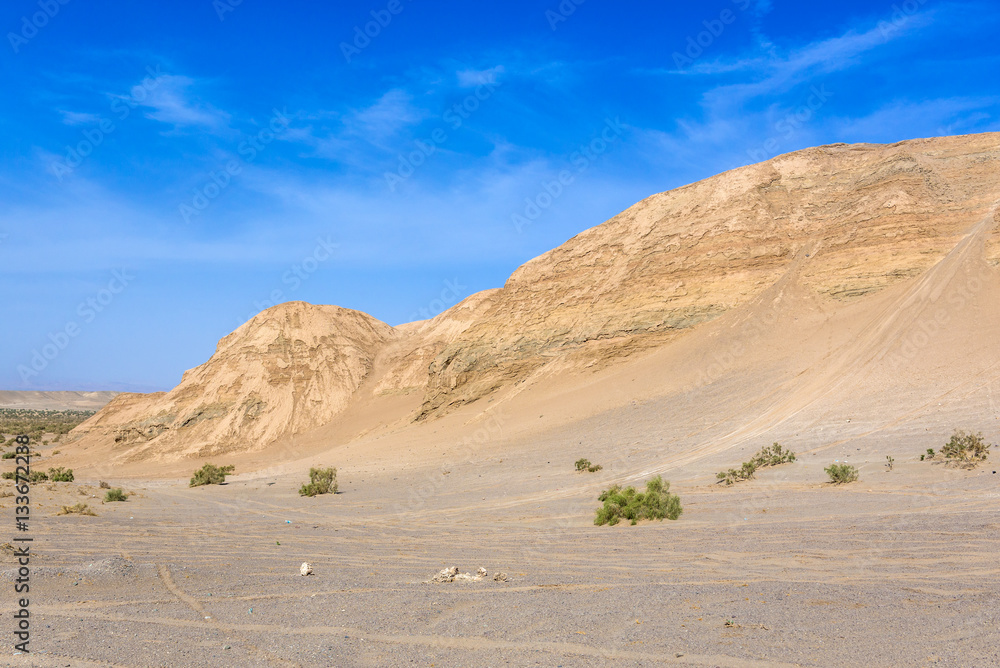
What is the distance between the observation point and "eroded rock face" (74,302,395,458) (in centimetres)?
4100

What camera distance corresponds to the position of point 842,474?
1515 cm

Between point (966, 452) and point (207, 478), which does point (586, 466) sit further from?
point (207, 478)

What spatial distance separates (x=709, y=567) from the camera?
337 inches

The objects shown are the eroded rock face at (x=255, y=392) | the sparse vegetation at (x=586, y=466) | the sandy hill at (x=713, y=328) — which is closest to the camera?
the sparse vegetation at (x=586, y=466)

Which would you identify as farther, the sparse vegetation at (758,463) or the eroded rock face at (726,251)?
the eroded rock face at (726,251)

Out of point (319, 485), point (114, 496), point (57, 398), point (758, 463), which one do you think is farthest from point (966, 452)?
point (57, 398)

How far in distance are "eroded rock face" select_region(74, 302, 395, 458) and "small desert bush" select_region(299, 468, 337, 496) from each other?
20185 mm

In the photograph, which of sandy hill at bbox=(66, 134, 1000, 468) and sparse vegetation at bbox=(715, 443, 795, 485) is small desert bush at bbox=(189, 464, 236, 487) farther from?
sparse vegetation at bbox=(715, 443, 795, 485)

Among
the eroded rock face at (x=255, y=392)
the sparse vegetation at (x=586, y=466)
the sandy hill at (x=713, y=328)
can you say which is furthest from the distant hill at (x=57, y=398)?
the sparse vegetation at (x=586, y=466)

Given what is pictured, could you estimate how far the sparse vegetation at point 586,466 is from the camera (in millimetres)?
20683

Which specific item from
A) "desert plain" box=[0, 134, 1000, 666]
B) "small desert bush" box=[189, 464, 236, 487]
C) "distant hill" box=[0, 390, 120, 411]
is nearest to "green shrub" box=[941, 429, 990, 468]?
"desert plain" box=[0, 134, 1000, 666]

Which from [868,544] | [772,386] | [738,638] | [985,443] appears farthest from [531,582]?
[772,386]

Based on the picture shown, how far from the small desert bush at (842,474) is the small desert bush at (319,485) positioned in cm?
1431

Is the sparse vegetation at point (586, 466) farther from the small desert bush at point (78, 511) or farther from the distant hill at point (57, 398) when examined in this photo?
the distant hill at point (57, 398)
